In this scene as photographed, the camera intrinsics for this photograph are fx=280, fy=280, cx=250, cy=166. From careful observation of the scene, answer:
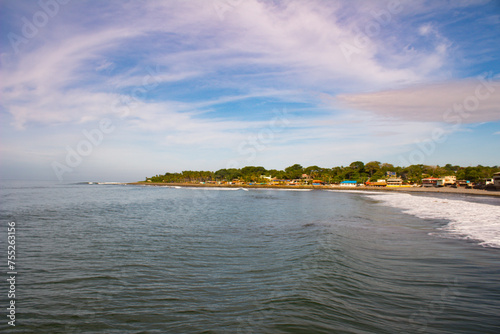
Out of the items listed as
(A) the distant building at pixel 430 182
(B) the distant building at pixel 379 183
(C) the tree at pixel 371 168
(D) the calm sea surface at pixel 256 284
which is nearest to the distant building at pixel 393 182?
(B) the distant building at pixel 379 183

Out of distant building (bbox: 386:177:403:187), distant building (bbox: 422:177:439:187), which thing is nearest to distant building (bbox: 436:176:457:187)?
distant building (bbox: 422:177:439:187)

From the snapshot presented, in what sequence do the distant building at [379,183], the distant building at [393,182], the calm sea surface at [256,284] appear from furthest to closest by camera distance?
the distant building at [393,182] → the distant building at [379,183] → the calm sea surface at [256,284]

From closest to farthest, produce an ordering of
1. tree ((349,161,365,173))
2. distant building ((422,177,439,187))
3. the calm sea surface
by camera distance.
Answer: the calm sea surface → distant building ((422,177,439,187)) → tree ((349,161,365,173))

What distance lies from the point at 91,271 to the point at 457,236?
18.3 m

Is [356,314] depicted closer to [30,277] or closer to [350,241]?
[350,241]

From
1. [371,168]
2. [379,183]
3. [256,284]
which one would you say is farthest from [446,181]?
[256,284]

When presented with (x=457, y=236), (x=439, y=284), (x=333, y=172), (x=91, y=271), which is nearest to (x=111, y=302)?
(x=91, y=271)

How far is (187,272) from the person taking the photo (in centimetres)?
975

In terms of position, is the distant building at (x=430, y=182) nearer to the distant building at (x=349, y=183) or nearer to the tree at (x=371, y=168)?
the distant building at (x=349, y=183)

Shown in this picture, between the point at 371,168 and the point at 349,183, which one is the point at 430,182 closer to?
the point at 349,183

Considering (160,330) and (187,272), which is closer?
(160,330)

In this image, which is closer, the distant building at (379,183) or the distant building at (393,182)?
the distant building at (379,183)

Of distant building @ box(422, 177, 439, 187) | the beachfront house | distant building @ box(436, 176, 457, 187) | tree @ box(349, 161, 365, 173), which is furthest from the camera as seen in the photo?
tree @ box(349, 161, 365, 173)

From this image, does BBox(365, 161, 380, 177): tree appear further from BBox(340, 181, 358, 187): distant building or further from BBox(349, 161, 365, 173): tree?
BBox(340, 181, 358, 187): distant building
